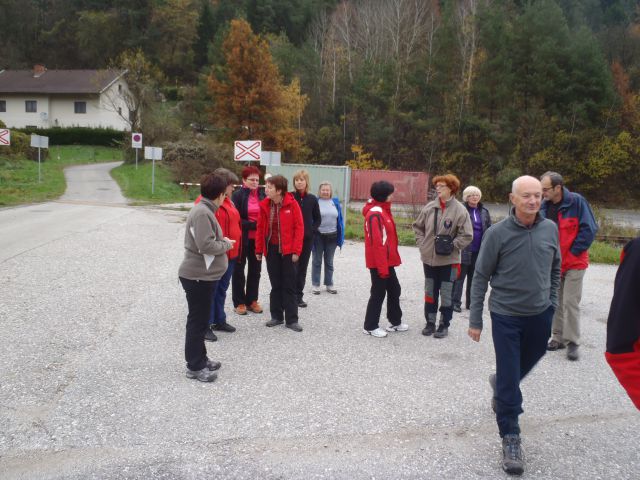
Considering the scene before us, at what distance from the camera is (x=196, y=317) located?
4820mm

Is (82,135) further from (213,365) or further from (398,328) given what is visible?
(213,365)

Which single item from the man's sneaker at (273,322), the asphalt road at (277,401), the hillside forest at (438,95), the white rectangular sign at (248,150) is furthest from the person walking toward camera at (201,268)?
the hillside forest at (438,95)

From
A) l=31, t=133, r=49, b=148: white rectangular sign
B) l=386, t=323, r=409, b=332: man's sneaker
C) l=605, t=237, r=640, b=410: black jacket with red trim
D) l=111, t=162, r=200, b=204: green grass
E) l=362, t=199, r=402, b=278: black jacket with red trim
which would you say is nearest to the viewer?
l=605, t=237, r=640, b=410: black jacket with red trim

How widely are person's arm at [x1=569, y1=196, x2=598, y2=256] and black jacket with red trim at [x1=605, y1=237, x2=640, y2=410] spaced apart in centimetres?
349

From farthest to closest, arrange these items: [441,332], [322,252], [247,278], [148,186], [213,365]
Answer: [148,186]
[322,252]
[247,278]
[441,332]
[213,365]

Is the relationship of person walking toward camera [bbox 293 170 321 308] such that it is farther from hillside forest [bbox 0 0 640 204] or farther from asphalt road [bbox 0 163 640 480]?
hillside forest [bbox 0 0 640 204]

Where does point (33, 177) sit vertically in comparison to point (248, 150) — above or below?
below

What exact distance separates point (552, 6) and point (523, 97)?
6557 mm

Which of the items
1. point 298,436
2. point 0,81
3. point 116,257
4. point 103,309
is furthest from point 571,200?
point 0,81

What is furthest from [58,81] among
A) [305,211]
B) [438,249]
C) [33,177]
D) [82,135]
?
[438,249]

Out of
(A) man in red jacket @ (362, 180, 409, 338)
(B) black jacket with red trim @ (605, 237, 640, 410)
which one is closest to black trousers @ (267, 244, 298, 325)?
(A) man in red jacket @ (362, 180, 409, 338)

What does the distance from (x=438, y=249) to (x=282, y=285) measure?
6.24 feet

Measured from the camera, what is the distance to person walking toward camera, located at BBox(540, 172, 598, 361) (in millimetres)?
5617

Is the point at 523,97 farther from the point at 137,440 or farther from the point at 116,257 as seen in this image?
the point at 137,440
